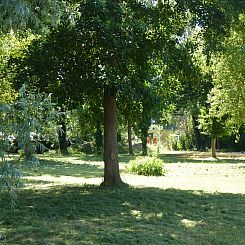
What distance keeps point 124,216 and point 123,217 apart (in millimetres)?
88

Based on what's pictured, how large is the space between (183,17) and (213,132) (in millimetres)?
17977

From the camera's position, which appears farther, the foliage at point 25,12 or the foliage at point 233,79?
the foliage at point 233,79

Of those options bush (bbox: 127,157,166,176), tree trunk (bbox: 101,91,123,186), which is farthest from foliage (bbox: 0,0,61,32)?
bush (bbox: 127,157,166,176)

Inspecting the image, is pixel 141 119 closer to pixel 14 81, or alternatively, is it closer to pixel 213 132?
pixel 14 81

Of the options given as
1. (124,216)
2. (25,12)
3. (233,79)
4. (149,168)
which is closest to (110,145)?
(124,216)

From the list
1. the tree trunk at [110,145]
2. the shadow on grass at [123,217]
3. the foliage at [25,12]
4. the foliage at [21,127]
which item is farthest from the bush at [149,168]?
the foliage at [21,127]

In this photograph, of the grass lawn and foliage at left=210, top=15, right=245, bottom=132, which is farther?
foliage at left=210, top=15, right=245, bottom=132

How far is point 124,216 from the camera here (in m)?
8.42

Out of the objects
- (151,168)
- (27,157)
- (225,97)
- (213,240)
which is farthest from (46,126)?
(225,97)

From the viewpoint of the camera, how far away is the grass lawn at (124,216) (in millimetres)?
6816

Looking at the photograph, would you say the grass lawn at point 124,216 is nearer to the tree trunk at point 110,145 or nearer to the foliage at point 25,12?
the tree trunk at point 110,145

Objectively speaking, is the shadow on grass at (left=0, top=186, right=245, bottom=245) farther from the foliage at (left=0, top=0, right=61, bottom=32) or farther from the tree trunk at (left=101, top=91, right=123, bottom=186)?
the foliage at (left=0, top=0, right=61, bottom=32)

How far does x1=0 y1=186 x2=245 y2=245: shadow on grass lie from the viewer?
6816 mm

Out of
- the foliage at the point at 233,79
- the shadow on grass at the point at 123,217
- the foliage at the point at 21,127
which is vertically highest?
the foliage at the point at 233,79
